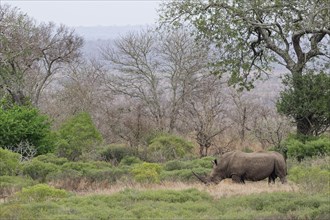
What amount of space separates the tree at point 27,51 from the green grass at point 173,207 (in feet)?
82.0

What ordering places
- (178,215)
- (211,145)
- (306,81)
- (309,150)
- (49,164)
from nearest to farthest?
(178,215)
(49,164)
(309,150)
(306,81)
(211,145)

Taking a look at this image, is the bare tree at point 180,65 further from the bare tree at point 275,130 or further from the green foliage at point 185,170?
the green foliage at point 185,170

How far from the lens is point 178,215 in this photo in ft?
44.7

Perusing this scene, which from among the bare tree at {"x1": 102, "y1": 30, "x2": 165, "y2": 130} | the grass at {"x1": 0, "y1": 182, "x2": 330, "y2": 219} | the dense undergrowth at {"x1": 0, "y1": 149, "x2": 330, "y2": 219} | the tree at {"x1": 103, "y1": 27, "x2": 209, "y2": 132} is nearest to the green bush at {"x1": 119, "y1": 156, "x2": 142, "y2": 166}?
the dense undergrowth at {"x1": 0, "y1": 149, "x2": 330, "y2": 219}

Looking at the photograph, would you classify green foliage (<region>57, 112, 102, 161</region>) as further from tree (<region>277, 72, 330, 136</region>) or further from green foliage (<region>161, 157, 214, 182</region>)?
tree (<region>277, 72, 330, 136</region>)

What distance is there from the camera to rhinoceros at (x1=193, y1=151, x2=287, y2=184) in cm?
1844

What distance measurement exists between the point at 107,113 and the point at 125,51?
15.0ft

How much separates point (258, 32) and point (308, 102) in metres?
4.69

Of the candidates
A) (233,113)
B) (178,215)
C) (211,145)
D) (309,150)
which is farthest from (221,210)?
(233,113)

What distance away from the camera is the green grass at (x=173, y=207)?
43.1 feet

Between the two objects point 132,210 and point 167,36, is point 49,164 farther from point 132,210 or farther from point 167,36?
point 167,36

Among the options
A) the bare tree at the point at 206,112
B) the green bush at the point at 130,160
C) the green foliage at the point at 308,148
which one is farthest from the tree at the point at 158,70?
the green foliage at the point at 308,148

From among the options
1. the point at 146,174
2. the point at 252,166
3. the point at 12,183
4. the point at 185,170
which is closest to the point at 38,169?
the point at 12,183

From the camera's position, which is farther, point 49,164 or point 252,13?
point 252,13
